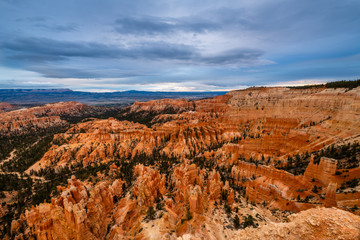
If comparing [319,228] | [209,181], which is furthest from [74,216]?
[319,228]

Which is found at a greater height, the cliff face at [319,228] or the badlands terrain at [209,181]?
the cliff face at [319,228]

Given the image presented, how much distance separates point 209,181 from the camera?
1193 inches

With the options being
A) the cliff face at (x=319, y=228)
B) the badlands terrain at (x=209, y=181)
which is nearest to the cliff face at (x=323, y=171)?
the badlands terrain at (x=209, y=181)

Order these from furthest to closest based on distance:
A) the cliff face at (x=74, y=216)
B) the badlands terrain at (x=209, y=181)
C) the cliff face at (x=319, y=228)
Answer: the cliff face at (x=74, y=216) < the badlands terrain at (x=209, y=181) < the cliff face at (x=319, y=228)

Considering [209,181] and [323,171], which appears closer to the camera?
[323,171]

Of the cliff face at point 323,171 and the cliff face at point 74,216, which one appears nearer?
the cliff face at point 74,216

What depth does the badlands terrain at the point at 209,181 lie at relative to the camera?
768 inches

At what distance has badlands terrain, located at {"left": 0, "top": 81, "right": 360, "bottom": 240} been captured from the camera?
1950cm

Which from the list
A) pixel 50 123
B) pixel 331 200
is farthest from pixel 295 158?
pixel 50 123

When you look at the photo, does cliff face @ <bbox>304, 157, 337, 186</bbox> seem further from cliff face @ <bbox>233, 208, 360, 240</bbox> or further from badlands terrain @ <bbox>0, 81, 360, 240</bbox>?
cliff face @ <bbox>233, 208, 360, 240</bbox>

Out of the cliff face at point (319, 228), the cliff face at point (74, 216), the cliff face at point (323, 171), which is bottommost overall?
the cliff face at point (74, 216)

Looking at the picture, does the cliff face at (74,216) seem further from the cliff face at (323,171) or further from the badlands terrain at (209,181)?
the cliff face at (323,171)

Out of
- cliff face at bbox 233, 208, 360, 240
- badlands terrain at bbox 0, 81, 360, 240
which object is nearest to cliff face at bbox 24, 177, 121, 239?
badlands terrain at bbox 0, 81, 360, 240

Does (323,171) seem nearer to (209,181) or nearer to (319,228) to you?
(209,181)
